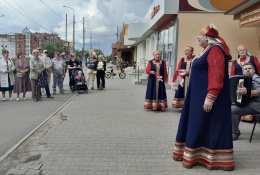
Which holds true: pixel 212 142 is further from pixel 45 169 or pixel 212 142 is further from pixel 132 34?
pixel 132 34

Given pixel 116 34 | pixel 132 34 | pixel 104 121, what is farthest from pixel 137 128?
pixel 116 34

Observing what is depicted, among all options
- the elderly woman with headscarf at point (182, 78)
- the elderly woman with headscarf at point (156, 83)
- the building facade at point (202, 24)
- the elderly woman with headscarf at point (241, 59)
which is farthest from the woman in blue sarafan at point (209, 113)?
the building facade at point (202, 24)

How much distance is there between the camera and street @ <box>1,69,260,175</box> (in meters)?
3.82

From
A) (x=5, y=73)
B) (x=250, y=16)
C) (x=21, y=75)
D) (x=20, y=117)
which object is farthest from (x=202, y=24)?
→ (x=20, y=117)

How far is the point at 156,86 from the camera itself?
26.3 ft

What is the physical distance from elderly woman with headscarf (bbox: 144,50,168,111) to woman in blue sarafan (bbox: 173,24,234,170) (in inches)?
164

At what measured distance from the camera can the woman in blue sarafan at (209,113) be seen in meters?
3.65

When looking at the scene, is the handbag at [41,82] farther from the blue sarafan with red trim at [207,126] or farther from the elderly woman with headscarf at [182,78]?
the blue sarafan with red trim at [207,126]

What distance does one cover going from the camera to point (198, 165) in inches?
155

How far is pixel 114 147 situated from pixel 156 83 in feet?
11.9

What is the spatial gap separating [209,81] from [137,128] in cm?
292

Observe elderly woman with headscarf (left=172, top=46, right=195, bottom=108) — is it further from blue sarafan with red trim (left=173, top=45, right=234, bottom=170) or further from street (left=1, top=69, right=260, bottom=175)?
blue sarafan with red trim (left=173, top=45, right=234, bottom=170)

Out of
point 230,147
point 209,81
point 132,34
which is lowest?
point 230,147

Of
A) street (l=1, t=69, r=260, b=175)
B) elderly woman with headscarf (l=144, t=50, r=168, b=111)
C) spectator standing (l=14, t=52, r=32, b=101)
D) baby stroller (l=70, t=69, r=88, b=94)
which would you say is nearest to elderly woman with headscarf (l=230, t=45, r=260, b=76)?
street (l=1, t=69, r=260, b=175)
